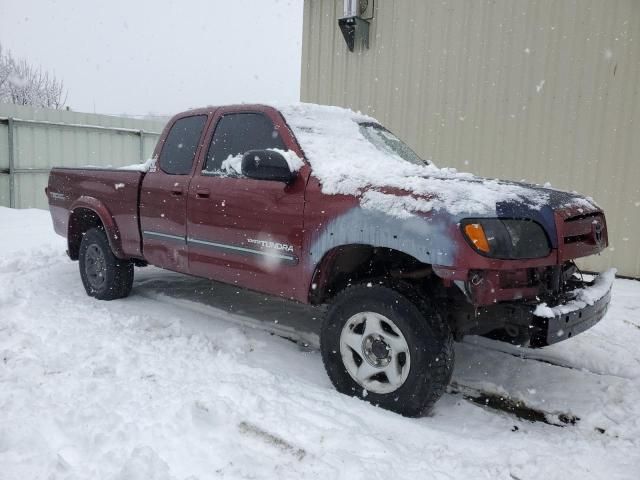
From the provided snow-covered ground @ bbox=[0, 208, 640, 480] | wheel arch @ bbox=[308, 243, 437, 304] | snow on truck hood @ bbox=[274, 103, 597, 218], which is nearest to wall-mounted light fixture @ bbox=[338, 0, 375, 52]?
snow on truck hood @ bbox=[274, 103, 597, 218]

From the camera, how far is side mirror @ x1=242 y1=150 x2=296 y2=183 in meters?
3.22

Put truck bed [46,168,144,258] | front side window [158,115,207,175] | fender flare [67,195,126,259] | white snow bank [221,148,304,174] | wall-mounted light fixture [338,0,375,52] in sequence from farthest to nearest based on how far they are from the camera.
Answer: wall-mounted light fixture [338,0,375,52], fender flare [67,195,126,259], truck bed [46,168,144,258], front side window [158,115,207,175], white snow bank [221,148,304,174]

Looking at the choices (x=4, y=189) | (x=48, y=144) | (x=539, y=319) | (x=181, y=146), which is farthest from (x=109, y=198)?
(x=48, y=144)

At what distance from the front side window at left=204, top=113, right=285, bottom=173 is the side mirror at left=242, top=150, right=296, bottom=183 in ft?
1.27

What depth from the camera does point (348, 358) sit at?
3.08 m

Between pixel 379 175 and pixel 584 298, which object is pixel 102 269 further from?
pixel 584 298

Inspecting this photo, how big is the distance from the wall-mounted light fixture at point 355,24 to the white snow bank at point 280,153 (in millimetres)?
5158

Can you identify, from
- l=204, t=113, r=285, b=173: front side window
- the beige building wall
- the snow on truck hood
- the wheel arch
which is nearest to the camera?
the snow on truck hood

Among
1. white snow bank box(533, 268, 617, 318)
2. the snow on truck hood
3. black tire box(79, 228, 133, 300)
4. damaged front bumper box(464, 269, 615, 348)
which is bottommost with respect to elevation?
black tire box(79, 228, 133, 300)

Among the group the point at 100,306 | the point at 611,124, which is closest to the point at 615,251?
the point at 611,124

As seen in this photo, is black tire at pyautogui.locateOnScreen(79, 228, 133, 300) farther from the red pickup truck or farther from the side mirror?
the side mirror

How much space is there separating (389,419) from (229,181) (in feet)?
6.73

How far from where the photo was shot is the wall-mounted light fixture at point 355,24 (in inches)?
316

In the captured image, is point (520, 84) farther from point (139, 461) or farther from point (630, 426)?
point (139, 461)
